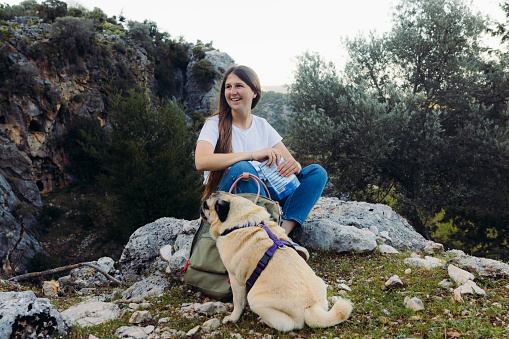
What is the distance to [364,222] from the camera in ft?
20.1

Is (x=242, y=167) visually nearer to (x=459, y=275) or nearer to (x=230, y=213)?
(x=230, y=213)

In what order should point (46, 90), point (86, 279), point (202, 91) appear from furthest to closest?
1. point (202, 91)
2. point (46, 90)
3. point (86, 279)

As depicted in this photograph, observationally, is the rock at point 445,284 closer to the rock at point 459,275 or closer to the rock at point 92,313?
the rock at point 459,275

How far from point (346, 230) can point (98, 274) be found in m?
6.33

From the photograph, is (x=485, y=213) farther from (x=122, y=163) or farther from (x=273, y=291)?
(x=122, y=163)

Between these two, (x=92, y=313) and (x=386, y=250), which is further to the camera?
(x=386, y=250)

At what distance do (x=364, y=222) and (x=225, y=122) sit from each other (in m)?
3.82

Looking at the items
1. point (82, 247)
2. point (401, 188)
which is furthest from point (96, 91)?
point (401, 188)

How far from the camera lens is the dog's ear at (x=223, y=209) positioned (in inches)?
112

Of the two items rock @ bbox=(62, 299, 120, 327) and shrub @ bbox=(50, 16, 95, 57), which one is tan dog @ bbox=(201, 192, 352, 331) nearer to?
rock @ bbox=(62, 299, 120, 327)

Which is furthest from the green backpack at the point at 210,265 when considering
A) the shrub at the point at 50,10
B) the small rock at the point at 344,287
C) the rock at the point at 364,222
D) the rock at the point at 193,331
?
the shrub at the point at 50,10

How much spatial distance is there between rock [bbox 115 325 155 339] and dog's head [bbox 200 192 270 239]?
3.53 ft

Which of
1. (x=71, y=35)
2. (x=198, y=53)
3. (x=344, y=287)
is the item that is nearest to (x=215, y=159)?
(x=344, y=287)

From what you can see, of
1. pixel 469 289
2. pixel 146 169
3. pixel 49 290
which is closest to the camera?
pixel 469 289
